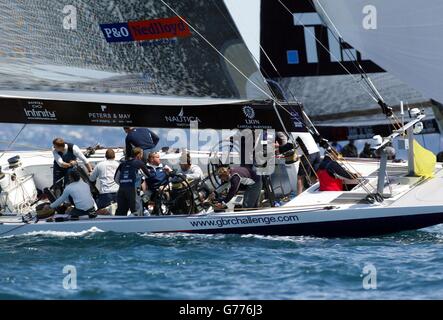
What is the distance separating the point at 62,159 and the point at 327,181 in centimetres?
326

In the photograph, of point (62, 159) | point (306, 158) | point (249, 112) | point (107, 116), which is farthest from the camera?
point (306, 158)

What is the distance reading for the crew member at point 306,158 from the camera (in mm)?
14562

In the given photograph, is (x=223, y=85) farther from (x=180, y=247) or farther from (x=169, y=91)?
(x=180, y=247)

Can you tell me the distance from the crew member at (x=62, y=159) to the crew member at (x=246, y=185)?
1991 millimetres

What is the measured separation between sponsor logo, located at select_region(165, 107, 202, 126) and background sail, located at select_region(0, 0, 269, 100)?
27cm

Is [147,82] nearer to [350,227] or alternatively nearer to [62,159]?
[62,159]

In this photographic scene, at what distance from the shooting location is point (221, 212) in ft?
44.0

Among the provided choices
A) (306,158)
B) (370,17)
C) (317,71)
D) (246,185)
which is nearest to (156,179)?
(246,185)

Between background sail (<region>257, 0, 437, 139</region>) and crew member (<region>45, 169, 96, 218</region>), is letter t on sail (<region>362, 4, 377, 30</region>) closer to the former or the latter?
background sail (<region>257, 0, 437, 139</region>)

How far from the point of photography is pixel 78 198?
13609 mm

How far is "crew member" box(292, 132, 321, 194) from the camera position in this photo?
573 inches
